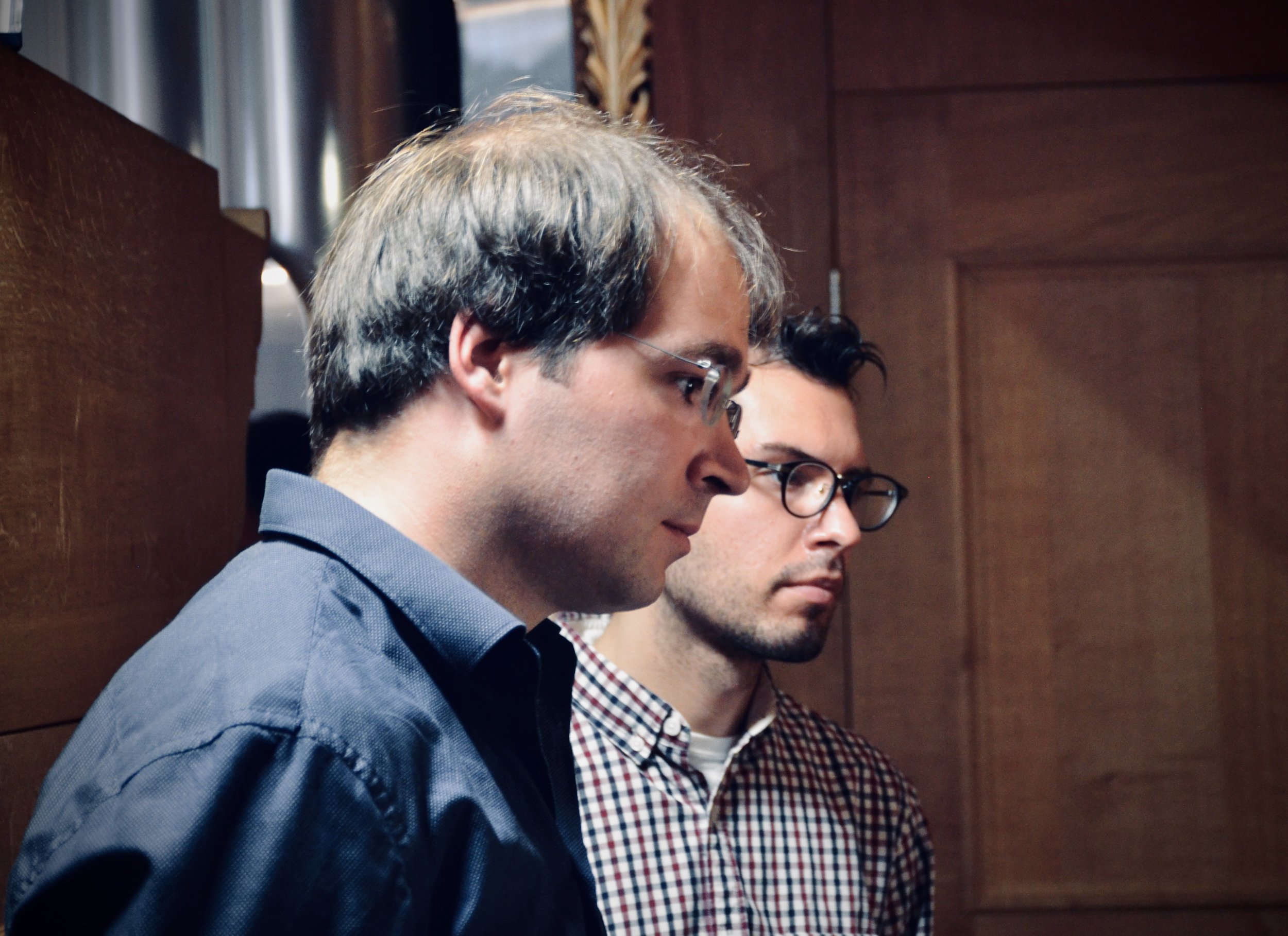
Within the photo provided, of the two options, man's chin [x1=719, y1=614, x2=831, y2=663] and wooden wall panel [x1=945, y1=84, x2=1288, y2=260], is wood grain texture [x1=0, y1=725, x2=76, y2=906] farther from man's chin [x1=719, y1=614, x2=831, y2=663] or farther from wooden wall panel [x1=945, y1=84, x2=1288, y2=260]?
wooden wall panel [x1=945, y1=84, x2=1288, y2=260]

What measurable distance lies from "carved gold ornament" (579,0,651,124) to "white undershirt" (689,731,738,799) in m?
0.89

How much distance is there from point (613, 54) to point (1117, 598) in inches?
43.5

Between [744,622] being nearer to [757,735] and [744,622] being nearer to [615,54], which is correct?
[757,735]

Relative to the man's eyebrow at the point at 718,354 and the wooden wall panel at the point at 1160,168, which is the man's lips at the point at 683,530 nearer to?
the man's eyebrow at the point at 718,354

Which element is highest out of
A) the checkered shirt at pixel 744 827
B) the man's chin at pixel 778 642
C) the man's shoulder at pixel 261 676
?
the man's shoulder at pixel 261 676

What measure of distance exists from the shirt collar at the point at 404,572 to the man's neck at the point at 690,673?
2.02 ft

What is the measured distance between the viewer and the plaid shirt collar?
1.17m

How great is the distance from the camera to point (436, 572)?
24.9 inches

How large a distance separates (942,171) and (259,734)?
1.42 metres

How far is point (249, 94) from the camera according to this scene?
1.22 m

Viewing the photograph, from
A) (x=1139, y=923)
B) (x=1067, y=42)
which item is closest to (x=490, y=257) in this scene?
(x=1067, y=42)

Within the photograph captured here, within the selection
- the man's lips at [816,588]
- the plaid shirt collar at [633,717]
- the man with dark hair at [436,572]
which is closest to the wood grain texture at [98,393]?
the man with dark hair at [436,572]

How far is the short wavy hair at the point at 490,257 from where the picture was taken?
2.32ft

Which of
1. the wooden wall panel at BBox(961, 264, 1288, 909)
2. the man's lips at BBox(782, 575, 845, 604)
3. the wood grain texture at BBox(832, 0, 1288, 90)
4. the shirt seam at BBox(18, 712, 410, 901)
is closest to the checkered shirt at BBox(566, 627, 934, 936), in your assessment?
the man's lips at BBox(782, 575, 845, 604)
